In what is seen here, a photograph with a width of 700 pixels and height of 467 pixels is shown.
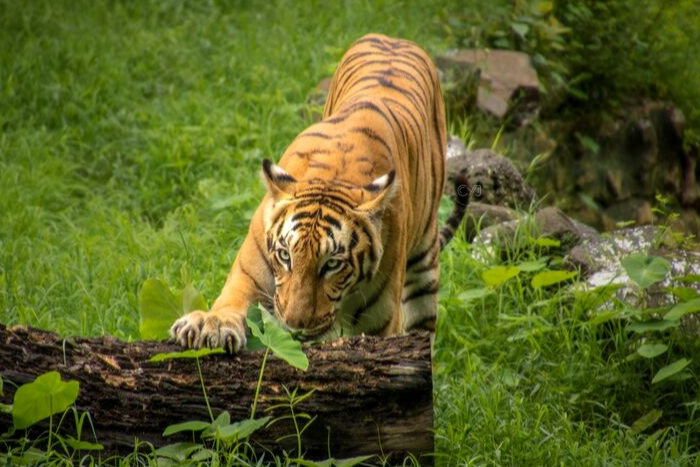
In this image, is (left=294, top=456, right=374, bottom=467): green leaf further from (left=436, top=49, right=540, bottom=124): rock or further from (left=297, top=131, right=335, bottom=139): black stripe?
(left=436, top=49, right=540, bottom=124): rock

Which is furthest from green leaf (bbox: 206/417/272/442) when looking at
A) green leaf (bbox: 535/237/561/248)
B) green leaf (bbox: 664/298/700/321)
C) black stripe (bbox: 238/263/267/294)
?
green leaf (bbox: 535/237/561/248)

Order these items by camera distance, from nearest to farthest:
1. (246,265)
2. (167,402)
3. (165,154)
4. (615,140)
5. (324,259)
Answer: (167,402), (324,259), (246,265), (165,154), (615,140)

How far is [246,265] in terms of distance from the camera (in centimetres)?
428

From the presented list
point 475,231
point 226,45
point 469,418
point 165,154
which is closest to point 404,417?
point 469,418

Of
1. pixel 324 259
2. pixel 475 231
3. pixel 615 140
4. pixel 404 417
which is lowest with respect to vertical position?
pixel 615 140

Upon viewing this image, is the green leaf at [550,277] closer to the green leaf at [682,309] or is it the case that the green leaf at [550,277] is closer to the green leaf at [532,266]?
the green leaf at [532,266]

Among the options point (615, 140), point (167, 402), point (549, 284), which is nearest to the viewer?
point (167, 402)

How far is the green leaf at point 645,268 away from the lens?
16.5 ft

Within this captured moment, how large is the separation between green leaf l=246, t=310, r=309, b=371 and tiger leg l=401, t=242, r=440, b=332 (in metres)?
1.62

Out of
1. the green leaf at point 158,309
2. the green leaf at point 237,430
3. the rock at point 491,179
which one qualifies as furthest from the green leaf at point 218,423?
the rock at point 491,179

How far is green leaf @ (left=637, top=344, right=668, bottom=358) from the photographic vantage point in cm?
497

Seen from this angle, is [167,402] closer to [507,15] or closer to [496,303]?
[496,303]

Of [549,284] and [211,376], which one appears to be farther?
[549,284]

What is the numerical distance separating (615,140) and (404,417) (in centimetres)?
634
